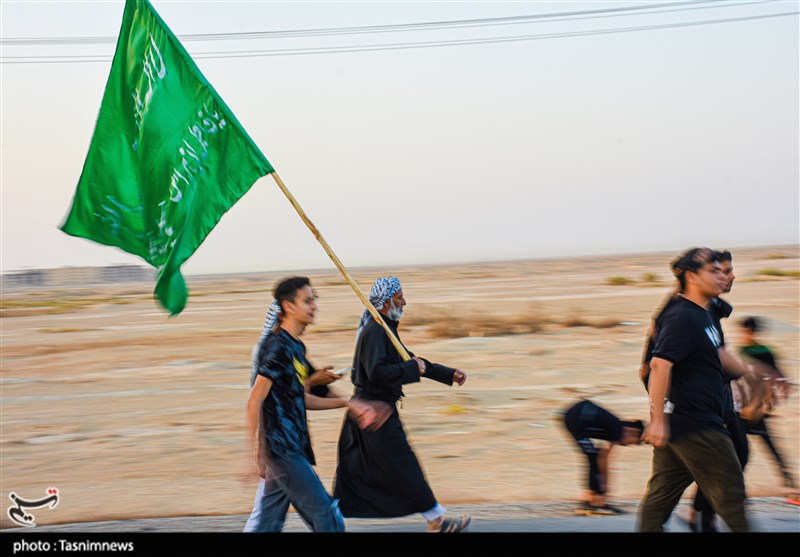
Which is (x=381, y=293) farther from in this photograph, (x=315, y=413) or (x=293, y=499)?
(x=315, y=413)

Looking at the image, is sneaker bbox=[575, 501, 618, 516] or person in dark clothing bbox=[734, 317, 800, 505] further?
sneaker bbox=[575, 501, 618, 516]

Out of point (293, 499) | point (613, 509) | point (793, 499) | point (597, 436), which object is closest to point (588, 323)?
point (793, 499)

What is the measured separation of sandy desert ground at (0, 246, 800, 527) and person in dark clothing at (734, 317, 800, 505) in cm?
98

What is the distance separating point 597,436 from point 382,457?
1.42 m

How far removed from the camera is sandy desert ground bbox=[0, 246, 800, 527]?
A: 26.7 ft

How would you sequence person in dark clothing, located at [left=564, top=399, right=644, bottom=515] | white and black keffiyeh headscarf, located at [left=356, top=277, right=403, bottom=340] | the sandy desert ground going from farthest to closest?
the sandy desert ground < white and black keffiyeh headscarf, located at [left=356, top=277, right=403, bottom=340] < person in dark clothing, located at [left=564, top=399, right=644, bottom=515]

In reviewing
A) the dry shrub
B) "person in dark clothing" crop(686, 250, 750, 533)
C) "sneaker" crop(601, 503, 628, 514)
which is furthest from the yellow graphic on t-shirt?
the dry shrub

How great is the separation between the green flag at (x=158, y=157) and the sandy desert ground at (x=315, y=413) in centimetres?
270

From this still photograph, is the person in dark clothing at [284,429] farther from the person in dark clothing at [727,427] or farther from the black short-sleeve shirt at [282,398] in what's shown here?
the person in dark clothing at [727,427]

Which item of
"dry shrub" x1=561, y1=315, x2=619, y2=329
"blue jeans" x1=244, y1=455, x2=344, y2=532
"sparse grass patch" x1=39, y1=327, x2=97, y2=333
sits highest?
"blue jeans" x1=244, y1=455, x2=344, y2=532

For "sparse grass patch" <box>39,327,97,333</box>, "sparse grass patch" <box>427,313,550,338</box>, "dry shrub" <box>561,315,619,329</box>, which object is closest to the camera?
"sparse grass patch" <box>427,313,550,338</box>

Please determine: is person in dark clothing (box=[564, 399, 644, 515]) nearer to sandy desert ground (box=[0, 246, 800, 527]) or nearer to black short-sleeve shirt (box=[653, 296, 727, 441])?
black short-sleeve shirt (box=[653, 296, 727, 441])

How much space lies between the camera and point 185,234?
5.45 meters
